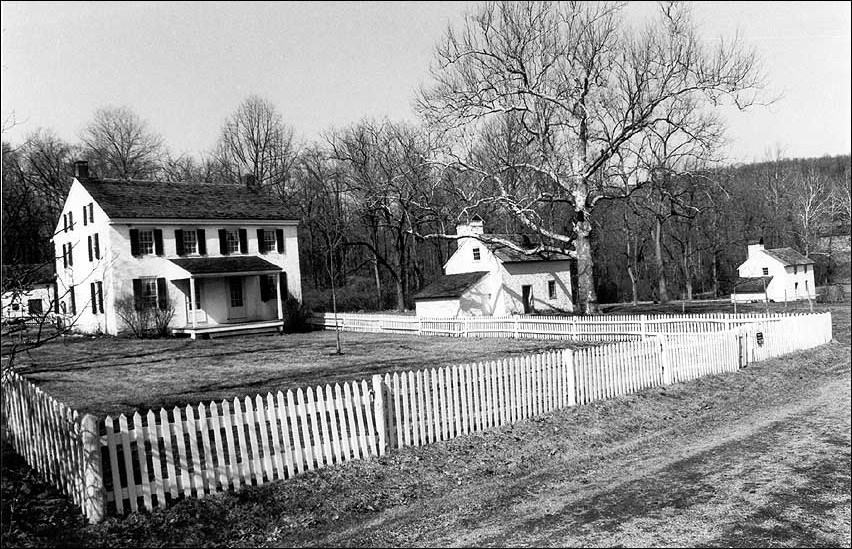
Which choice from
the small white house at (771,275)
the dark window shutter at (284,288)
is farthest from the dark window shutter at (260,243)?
the small white house at (771,275)

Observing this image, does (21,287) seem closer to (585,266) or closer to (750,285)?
(585,266)

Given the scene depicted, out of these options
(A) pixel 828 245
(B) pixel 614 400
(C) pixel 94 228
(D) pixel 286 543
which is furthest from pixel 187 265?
(A) pixel 828 245

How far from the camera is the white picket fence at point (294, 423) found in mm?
6730

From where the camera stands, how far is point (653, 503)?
654 cm

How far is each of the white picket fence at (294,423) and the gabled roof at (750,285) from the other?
30761 mm

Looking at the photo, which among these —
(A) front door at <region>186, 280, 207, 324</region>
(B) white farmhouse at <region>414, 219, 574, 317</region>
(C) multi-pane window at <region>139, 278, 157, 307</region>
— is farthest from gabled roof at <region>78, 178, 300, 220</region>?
(B) white farmhouse at <region>414, 219, 574, 317</region>

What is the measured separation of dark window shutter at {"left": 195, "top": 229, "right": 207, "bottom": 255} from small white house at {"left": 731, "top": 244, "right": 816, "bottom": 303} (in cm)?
3020

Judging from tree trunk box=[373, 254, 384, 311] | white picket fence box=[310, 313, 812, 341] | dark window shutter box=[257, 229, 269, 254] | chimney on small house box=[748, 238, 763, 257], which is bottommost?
white picket fence box=[310, 313, 812, 341]

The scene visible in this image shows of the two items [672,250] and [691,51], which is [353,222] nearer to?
[672,250]

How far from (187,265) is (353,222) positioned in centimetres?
1654

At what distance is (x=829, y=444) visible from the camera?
8672 mm

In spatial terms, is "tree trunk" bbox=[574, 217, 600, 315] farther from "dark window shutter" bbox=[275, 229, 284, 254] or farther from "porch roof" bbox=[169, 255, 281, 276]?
"dark window shutter" bbox=[275, 229, 284, 254]

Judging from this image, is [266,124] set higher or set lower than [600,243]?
higher

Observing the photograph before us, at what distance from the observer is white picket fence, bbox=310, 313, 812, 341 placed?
2100 cm
